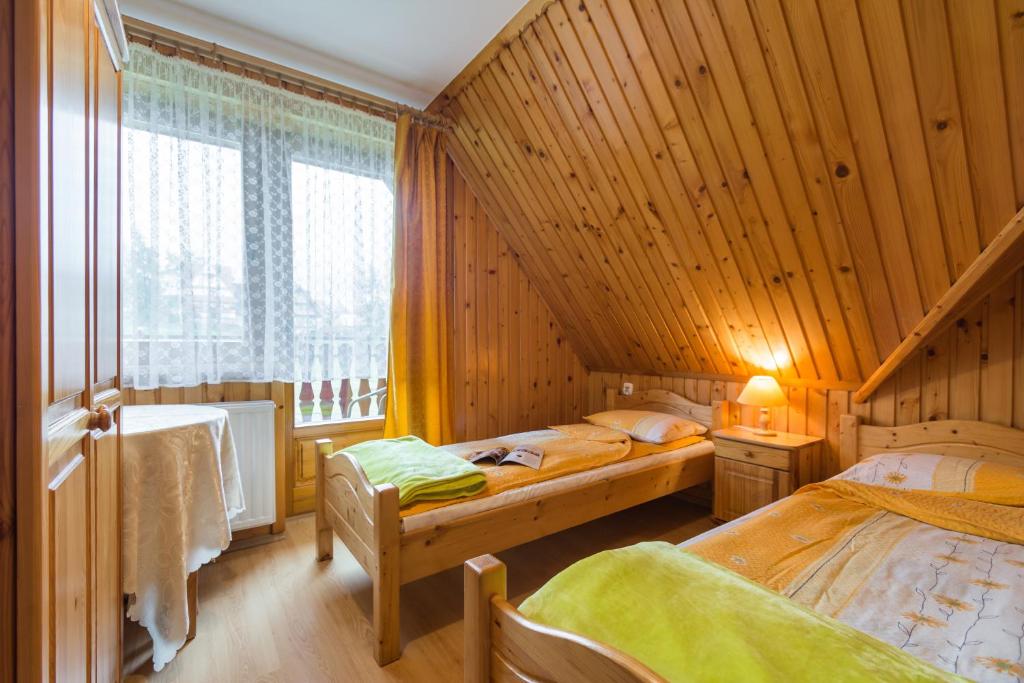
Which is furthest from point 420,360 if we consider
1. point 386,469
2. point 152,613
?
point 152,613

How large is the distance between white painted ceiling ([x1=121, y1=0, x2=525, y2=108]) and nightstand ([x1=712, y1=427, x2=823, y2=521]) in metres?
2.65

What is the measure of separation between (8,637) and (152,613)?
1.23 metres

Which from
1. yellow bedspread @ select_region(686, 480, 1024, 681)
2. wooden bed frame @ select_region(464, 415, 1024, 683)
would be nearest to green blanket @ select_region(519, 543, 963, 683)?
wooden bed frame @ select_region(464, 415, 1024, 683)

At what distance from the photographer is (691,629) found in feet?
3.29

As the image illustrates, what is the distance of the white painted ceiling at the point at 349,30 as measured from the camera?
85.0 inches

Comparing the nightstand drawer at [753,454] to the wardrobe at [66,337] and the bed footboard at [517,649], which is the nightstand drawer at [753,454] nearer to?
the bed footboard at [517,649]

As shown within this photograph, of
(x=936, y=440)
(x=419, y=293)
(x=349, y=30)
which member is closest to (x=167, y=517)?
(x=419, y=293)

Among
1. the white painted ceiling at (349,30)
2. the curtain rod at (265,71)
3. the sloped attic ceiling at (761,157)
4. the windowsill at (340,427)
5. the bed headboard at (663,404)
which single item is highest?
the white painted ceiling at (349,30)

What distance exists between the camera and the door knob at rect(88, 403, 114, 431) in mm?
1063

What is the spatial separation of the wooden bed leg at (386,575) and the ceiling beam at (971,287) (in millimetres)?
2434

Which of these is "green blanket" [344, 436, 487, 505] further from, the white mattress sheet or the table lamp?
the table lamp

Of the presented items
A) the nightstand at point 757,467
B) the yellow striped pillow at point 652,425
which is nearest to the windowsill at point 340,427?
the yellow striped pillow at point 652,425

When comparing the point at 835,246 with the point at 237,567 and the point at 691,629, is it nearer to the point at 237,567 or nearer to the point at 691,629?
the point at 691,629

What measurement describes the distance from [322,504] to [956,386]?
324 centimetres
